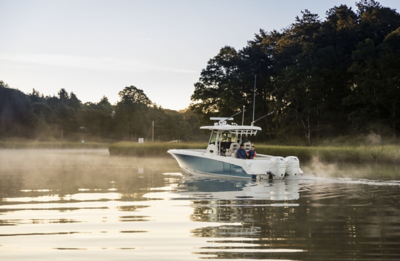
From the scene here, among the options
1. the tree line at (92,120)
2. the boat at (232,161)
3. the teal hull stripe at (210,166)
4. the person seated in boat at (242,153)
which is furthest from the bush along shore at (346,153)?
the tree line at (92,120)

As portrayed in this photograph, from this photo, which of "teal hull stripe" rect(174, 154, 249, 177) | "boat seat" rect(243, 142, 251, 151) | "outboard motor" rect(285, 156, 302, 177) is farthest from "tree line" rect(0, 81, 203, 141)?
"outboard motor" rect(285, 156, 302, 177)

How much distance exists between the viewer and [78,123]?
136 metres

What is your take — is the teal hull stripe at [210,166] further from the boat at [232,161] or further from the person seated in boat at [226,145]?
the person seated in boat at [226,145]

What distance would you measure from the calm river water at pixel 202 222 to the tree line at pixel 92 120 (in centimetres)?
9180

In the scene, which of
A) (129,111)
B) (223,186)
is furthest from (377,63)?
(129,111)

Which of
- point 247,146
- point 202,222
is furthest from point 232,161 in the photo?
point 202,222

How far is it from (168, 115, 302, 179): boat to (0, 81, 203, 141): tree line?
277 feet

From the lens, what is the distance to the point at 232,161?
66.2 ft

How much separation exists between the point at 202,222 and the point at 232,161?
33.9ft

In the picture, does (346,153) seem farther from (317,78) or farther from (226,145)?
(317,78)

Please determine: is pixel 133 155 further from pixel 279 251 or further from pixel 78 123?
pixel 78 123

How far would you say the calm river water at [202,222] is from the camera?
24.1 feet

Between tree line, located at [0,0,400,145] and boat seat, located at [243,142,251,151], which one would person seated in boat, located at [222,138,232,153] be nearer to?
boat seat, located at [243,142,251,151]

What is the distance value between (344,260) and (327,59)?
4746 cm
